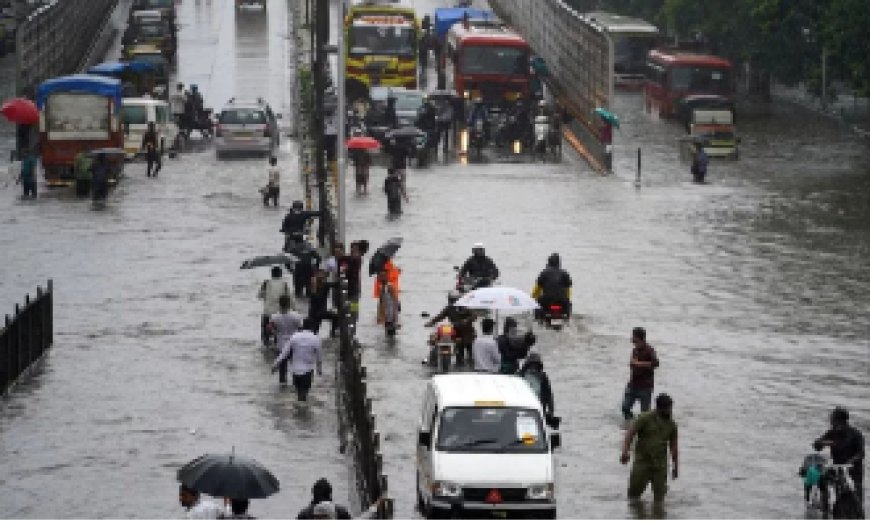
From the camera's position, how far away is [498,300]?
98.8ft

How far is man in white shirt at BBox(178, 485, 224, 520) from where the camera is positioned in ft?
61.5

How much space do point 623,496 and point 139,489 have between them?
5.58 metres

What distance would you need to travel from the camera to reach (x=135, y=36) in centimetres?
7569

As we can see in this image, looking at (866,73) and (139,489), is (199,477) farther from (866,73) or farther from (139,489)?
(866,73)

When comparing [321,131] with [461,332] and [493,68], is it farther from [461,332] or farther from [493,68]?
[461,332]

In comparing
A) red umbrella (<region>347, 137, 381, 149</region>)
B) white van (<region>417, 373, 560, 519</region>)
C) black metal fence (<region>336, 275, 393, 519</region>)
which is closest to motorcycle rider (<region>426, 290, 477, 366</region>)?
black metal fence (<region>336, 275, 393, 519</region>)

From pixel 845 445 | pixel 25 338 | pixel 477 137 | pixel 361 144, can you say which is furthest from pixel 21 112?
pixel 845 445

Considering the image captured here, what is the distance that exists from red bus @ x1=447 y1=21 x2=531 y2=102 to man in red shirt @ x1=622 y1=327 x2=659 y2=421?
38803 millimetres

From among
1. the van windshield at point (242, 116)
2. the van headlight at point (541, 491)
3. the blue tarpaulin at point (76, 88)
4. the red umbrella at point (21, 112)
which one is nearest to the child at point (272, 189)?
the blue tarpaulin at point (76, 88)

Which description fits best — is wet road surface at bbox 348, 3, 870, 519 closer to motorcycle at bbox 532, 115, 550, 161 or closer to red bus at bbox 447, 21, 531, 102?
motorcycle at bbox 532, 115, 550, 161

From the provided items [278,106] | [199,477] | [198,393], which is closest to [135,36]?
[278,106]

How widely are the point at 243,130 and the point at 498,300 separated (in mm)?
27952

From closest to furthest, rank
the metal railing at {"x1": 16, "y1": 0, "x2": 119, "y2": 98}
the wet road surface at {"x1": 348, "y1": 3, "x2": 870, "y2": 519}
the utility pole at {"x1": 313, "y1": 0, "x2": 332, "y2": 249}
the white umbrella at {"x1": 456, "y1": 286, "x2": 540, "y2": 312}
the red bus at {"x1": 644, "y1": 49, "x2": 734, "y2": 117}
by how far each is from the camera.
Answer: the wet road surface at {"x1": 348, "y1": 3, "x2": 870, "y2": 519} < the white umbrella at {"x1": 456, "y1": 286, "x2": 540, "y2": 312} < the utility pole at {"x1": 313, "y1": 0, "x2": 332, "y2": 249} < the metal railing at {"x1": 16, "y1": 0, "x2": 119, "y2": 98} < the red bus at {"x1": 644, "y1": 49, "x2": 734, "y2": 117}

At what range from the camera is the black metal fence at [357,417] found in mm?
22041
